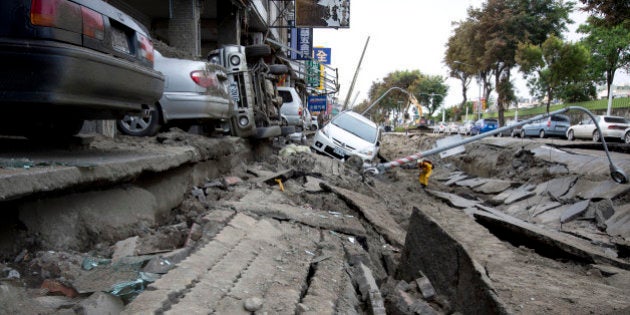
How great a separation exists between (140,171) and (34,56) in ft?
3.65

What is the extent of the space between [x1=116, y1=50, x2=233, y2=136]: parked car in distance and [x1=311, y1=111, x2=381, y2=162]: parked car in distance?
6312 mm

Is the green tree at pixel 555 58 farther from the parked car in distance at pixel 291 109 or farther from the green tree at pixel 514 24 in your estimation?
the parked car in distance at pixel 291 109

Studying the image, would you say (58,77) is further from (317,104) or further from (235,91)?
(317,104)

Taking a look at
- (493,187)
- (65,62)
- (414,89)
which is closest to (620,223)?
(493,187)

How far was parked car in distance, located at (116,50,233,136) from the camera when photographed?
5.95 metres

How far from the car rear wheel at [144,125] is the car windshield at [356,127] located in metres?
8.08

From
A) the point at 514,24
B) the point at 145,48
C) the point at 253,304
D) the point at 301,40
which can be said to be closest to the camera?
the point at 253,304

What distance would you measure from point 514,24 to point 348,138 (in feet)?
86.4

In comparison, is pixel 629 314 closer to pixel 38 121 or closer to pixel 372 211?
pixel 372 211

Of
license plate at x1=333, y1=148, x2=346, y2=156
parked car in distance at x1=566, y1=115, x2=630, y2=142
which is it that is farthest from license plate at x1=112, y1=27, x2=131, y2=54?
parked car in distance at x1=566, y1=115, x2=630, y2=142

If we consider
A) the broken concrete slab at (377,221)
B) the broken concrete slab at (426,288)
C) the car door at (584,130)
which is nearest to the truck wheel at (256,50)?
the broken concrete slab at (377,221)

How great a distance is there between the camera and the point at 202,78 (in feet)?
20.3

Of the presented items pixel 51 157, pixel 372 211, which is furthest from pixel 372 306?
pixel 372 211

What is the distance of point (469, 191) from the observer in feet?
41.8
